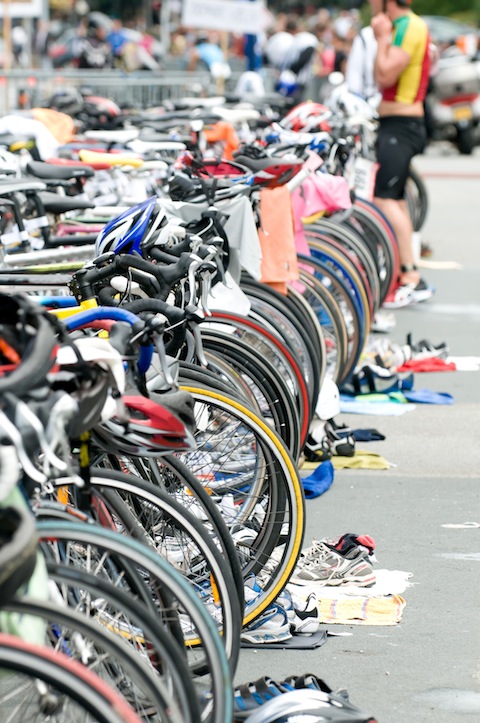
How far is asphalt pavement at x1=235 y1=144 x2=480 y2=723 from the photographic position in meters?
3.84

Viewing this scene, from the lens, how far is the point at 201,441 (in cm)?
419

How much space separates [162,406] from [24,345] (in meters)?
0.50

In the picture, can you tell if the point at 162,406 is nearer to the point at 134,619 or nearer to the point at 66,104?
the point at 134,619

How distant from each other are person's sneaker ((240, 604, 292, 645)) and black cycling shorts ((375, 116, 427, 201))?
5657mm

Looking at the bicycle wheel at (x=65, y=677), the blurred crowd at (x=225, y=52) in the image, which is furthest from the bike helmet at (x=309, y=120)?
the bicycle wheel at (x=65, y=677)

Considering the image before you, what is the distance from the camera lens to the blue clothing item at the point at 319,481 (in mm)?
5578

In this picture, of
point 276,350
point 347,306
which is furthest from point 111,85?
point 276,350

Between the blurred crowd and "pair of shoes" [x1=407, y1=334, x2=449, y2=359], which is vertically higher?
"pair of shoes" [x1=407, y1=334, x2=449, y2=359]

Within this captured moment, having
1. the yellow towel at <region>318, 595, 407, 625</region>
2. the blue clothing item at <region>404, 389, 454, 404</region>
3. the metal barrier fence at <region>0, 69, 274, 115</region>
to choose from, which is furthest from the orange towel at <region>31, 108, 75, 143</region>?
the metal barrier fence at <region>0, 69, 274, 115</region>

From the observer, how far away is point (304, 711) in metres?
3.28

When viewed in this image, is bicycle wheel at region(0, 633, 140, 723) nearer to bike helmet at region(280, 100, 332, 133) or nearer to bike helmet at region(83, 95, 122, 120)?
bike helmet at region(280, 100, 332, 133)

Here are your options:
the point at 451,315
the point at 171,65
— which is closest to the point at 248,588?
the point at 451,315

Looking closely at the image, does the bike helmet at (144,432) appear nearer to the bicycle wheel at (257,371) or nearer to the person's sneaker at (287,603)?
the person's sneaker at (287,603)

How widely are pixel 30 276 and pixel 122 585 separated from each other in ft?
5.91
